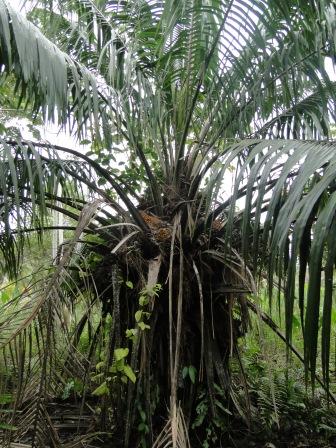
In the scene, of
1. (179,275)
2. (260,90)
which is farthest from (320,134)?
(179,275)

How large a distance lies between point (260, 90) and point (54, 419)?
2.15 meters

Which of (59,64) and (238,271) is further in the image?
(238,271)

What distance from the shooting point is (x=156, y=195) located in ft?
8.55

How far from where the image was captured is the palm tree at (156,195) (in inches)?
67.9

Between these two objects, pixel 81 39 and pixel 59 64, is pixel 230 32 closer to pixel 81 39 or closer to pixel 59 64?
pixel 59 64

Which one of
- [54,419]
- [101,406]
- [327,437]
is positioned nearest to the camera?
[101,406]

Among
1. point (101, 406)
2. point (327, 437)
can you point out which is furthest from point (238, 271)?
point (327, 437)

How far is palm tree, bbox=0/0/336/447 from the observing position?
1725 mm

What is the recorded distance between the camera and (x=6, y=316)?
5.48ft

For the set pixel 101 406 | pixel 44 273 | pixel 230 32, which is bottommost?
pixel 101 406

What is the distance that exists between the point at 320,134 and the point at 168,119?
913 mm

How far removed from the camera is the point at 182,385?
2.30m

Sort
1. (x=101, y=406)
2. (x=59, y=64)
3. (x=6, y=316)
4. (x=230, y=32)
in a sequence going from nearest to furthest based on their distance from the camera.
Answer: (x=6, y=316), (x=59, y=64), (x=101, y=406), (x=230, y=32)

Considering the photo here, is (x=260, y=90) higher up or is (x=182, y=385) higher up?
(x=260, y=90)
